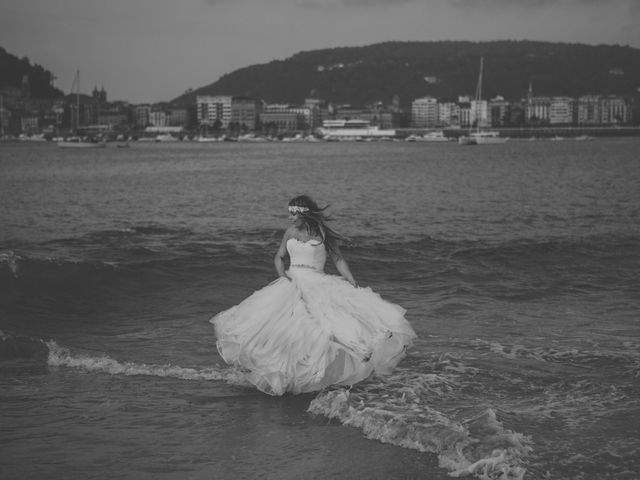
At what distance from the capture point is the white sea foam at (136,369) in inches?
376

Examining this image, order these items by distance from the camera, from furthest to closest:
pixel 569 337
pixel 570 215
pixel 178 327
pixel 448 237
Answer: pixel 570 215 < pixel 448 237 < pixel 178 327 < pixel 569 337

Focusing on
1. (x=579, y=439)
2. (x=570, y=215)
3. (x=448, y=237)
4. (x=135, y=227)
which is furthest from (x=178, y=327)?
(x=570, y=215)

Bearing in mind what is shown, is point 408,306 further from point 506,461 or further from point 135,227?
point 135,227

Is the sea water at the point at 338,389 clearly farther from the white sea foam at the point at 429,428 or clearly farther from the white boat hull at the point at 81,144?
the white boat hull at the point at 81,144

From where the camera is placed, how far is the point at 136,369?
9.87m

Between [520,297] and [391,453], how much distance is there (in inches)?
321

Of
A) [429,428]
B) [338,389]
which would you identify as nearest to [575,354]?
[338,389]

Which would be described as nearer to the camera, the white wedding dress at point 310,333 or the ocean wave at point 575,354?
A: the white wedding dress at point 310,333

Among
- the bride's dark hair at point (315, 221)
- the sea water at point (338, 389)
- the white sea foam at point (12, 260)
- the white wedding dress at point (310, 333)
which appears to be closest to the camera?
the sea water at point (338, 389)

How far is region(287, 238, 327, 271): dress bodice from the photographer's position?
8.88 metres

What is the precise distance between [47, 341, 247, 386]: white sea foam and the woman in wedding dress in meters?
0.70

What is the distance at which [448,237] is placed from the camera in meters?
24.6

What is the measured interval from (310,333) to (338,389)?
0.66 metres

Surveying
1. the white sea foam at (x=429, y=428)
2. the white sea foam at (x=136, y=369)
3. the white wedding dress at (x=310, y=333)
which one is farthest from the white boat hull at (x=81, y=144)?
the white sea foam at (x=429, y=428)
